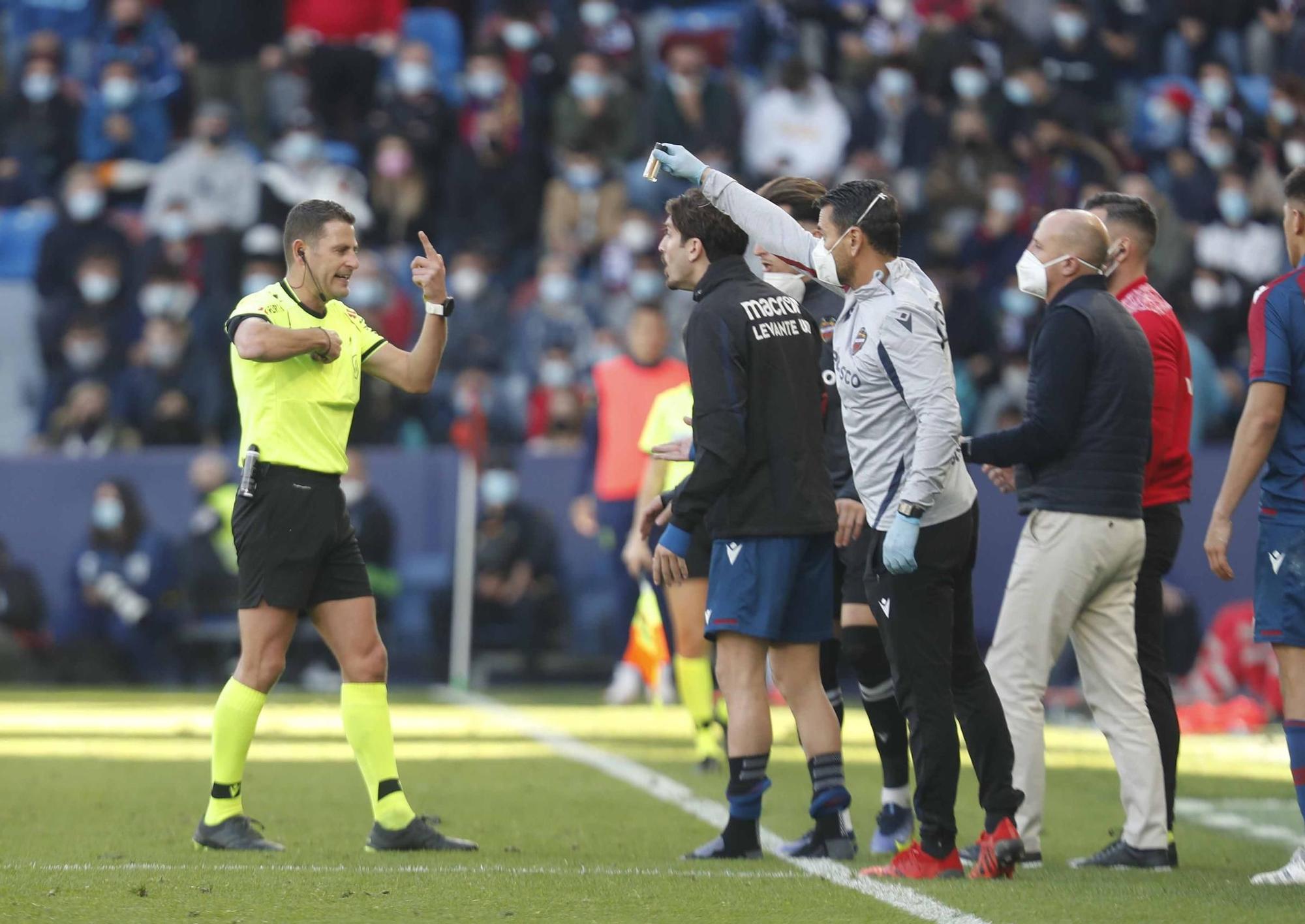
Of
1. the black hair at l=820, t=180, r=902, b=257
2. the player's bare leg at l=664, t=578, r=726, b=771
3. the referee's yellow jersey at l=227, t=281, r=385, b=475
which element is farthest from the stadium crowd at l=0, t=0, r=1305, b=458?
the black hair at l=820, t=180, r=902, b=257

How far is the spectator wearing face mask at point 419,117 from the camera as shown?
766 inches

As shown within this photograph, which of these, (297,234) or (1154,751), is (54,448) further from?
(1154,751)

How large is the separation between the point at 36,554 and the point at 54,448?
1274 mm

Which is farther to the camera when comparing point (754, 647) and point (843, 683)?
point (843, 683)

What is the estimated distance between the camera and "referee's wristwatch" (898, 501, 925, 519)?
20.0ft

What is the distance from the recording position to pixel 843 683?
49.9ft

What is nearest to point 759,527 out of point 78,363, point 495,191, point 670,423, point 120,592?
point 670,423

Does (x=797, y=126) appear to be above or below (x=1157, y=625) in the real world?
above

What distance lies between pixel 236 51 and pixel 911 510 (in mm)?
Answer: 15934

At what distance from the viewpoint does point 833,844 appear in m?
6.88

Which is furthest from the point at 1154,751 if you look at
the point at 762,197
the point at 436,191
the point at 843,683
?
the point at 436,191

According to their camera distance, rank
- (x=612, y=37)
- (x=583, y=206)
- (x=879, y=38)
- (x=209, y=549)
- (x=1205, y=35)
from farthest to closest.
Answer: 1. (x=1205, y=35)
2. (x=879, y=38)
3. (x=612, y=37)
4. (x=583, y=206)
5. (x=209, y=549)

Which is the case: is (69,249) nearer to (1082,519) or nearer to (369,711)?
(369,711)

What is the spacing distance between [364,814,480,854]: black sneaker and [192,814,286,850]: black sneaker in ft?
1.11
